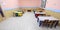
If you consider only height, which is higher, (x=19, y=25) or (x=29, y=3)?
(x=29, y=3)

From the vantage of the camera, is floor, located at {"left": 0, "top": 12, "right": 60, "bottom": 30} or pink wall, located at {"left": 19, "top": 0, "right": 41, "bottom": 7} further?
pink wall, located at {"left": 19, "top": 0, "right": 41, "bottom": 7}

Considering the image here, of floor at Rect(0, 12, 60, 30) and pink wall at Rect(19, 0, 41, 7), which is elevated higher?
pink wall at Rect(19, 0, 41, 7)

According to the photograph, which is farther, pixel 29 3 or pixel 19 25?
pixel 29 3

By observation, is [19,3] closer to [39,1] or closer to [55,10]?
[39,1]

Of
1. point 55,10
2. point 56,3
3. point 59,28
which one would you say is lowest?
point 59,28

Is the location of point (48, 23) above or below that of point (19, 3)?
below

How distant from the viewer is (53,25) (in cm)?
473

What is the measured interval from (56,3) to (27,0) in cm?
529

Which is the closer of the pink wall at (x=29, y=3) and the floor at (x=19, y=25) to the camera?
the floor at (x=19, y=25)

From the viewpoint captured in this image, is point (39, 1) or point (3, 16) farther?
point (39, 1)

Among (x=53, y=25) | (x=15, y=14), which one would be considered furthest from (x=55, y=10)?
(x=15, y=14)

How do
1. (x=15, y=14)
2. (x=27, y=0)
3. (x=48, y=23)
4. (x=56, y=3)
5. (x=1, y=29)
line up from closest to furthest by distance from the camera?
(x=1, y=29) → (x=48, y=23) → (x=56, y=3) → (x=15, y=14) → (x=27, y=0)

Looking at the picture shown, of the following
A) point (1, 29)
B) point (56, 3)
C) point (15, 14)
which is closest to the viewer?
point (1, 29)

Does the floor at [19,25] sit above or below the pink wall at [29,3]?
below
